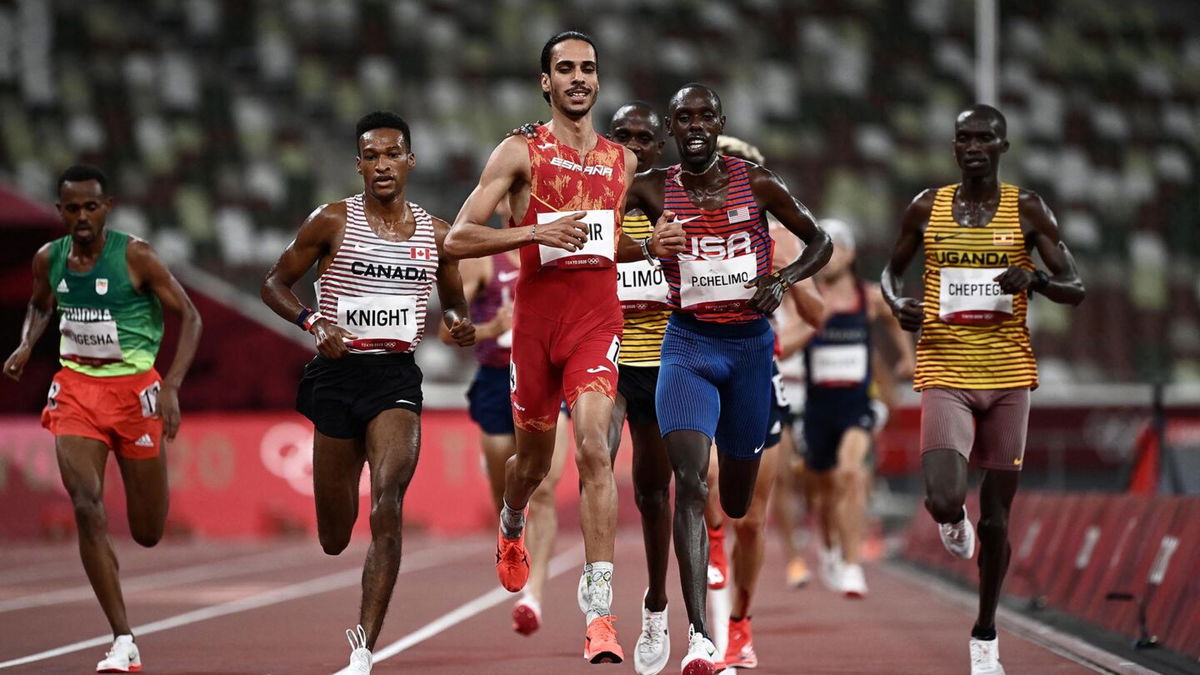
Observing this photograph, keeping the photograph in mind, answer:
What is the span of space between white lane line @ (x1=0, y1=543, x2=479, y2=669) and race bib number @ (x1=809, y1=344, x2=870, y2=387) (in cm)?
463

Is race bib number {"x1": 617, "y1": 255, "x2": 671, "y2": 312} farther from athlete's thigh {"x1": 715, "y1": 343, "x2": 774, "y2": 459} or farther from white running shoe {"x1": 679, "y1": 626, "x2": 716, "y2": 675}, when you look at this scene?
white running shoe {"x1": 679, "y1": 626, "x2": 716, "y2": 675}

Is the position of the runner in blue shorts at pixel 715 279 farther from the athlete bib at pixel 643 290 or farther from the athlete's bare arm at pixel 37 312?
the athlete's bare arm at pixel 37 312

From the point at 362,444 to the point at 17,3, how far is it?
29.2 m

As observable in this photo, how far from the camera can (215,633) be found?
10.6 metres

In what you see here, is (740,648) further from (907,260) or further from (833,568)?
(833,568)

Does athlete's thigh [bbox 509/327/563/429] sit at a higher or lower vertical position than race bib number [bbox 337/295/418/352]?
lower

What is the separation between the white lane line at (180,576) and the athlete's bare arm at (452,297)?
612 centimetres

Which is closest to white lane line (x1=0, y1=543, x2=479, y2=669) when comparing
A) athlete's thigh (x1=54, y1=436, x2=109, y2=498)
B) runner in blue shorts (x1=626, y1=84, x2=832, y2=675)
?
athlete's thigh (x1=54, y1=436, x2=109, y2=498)

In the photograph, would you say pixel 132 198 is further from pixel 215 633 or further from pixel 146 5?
pixel 215 633

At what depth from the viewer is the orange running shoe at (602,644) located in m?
7.06

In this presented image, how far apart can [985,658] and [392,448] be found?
118 inches

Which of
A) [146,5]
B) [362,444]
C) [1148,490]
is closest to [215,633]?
[362,444]

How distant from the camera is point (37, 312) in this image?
9.37m

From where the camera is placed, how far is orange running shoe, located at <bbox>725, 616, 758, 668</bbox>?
8.62 m
